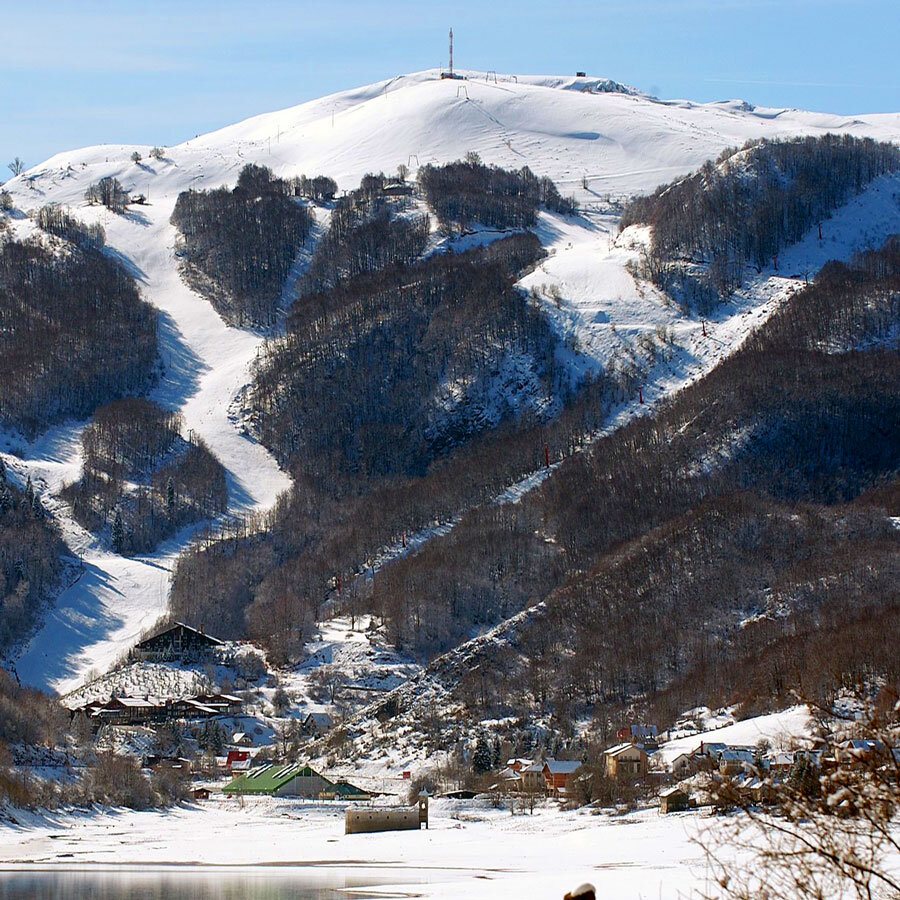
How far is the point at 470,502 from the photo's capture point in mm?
182125

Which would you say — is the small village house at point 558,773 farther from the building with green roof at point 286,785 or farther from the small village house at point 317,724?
the small village house at point 317,724

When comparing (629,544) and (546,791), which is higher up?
(629,544)

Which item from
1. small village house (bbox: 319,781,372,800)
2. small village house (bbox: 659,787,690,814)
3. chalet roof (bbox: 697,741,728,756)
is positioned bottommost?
small village house (bbox: 319,781,372,800)

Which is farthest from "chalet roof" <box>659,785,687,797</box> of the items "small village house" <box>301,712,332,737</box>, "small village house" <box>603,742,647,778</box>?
"small village house" <box>301,712,332,737</box>

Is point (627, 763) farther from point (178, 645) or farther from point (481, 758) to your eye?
point (178, 645)

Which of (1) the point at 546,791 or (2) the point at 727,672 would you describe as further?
(2) the point at 727,672

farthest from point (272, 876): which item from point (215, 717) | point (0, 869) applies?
Answer: point (215, 717)

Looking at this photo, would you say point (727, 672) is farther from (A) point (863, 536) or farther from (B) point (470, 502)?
(B) point (470, 502)

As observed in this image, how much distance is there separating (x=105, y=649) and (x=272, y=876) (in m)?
105

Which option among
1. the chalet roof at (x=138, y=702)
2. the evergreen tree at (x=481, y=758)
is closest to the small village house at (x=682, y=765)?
the evergreen tree at (x=481, y=758)

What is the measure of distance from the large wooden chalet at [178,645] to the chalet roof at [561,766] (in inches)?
2325

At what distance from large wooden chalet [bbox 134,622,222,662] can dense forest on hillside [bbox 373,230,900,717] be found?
1800cm

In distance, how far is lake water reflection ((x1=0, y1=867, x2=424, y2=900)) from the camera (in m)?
55.1

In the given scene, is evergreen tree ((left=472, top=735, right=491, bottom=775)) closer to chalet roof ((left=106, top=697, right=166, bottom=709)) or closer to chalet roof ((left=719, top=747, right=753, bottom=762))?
chalet roof ((left=719, top=747, right=753, bottom=762))
